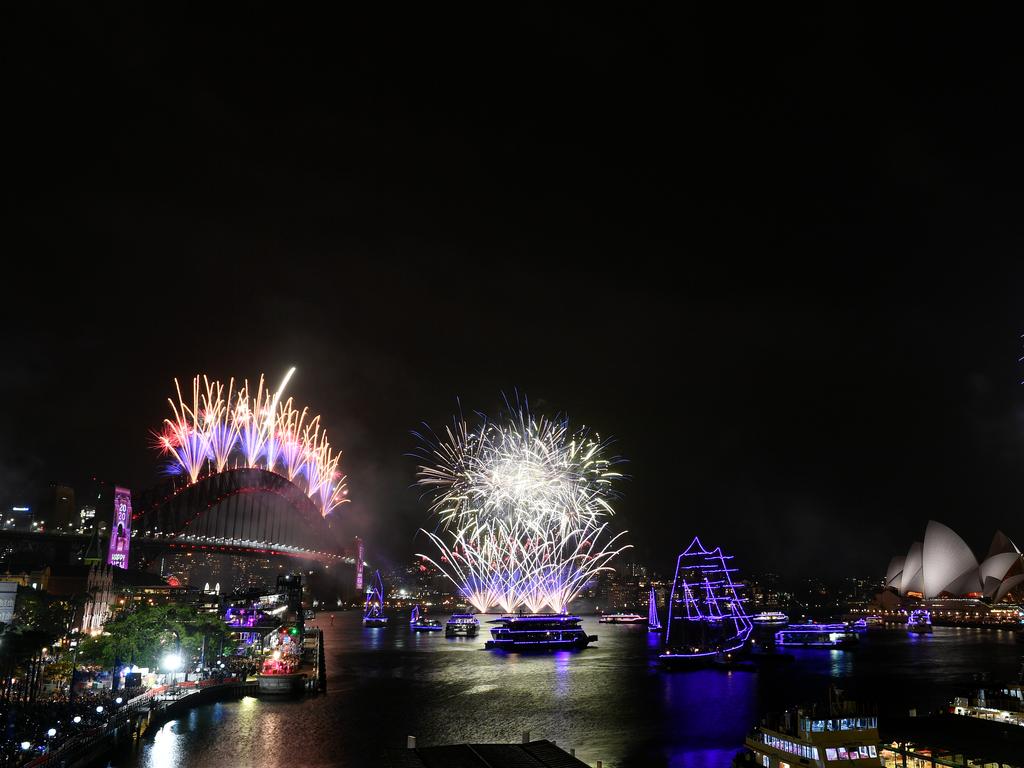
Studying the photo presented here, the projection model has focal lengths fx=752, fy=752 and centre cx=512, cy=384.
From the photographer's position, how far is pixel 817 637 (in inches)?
3046

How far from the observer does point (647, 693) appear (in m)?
41.8

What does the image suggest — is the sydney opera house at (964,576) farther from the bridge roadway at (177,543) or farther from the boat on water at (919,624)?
the bridge roadway at (177,543)

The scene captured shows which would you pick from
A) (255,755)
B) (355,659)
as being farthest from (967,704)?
(355,659)

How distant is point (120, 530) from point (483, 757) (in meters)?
59.8

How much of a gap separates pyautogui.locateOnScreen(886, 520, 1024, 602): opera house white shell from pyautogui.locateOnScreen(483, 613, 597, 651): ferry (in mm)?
65633

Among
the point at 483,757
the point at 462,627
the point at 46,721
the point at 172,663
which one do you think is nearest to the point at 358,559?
the point at 462,627

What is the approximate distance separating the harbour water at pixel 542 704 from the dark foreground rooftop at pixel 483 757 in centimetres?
751

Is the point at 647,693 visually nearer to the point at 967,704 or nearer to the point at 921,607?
the point at 967,704

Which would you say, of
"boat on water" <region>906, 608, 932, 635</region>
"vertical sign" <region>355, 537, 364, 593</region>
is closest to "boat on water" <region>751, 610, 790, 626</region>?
"boat on water" <region>906, 608, 932, 635</region>

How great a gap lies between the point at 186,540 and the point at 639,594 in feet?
441

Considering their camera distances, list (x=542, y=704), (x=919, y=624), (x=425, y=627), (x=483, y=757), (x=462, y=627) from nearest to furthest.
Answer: (x=483, y=757)
(x=542, y=704)
(x=462, y=627)
(x=425, y=627)
(x=919, y=624)

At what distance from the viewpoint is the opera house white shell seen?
103 m

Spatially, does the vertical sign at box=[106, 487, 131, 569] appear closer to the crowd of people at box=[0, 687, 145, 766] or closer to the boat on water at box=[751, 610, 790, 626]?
the crowd of people at box=[0, 687, 145, 766]

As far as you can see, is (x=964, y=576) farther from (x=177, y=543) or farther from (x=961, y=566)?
(x=177, y=543)
